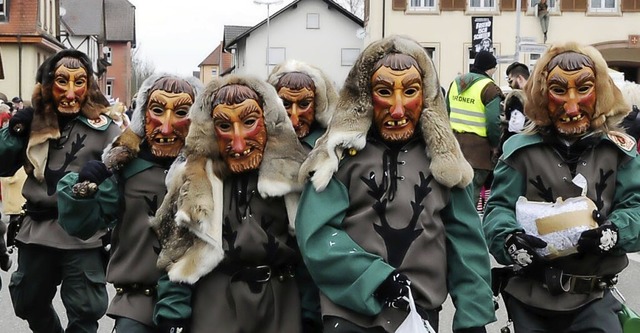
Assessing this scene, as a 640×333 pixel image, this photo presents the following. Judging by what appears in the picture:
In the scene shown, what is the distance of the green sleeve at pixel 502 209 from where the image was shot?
A: 15.8 ft

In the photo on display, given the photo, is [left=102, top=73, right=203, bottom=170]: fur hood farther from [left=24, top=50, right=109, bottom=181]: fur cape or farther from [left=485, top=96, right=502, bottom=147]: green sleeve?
[left=485, top=96, right=502, bottom=147]: green sleeve

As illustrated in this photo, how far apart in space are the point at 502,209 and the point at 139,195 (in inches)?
72.8

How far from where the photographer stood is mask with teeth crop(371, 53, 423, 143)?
13.8 ft

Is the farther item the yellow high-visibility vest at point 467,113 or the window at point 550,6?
the window at point 550,6

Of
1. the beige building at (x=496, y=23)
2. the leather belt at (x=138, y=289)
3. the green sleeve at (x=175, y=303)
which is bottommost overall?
the leather belt at (x=138, y=289)

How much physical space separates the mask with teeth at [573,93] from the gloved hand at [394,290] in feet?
4.38

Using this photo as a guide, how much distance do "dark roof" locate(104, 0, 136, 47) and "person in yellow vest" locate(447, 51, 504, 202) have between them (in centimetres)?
8355

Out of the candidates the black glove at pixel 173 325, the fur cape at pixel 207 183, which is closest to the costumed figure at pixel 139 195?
the fur cape at pixel 207 183

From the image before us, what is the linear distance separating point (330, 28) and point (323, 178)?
158ft

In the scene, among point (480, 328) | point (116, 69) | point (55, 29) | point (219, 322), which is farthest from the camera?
point (116, 69)

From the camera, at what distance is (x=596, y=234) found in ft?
14.8

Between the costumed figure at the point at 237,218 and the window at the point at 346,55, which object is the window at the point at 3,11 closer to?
the window at the point at 346,55

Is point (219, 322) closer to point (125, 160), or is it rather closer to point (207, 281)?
point (207, 281)

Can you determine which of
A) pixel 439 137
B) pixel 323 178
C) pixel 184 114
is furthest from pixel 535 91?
pixel 184 114
